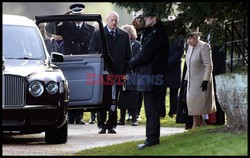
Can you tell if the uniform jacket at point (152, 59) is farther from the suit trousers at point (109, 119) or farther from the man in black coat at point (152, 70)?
the suit trousers at point (109, 119)

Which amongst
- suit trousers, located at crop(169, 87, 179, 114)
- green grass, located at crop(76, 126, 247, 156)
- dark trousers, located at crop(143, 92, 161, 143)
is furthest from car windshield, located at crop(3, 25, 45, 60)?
suit trousers, located at crop(169, 87, 179, 114)

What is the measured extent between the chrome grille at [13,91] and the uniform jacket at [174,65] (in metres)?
6.65

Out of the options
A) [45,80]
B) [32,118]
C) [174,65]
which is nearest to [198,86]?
[45,80]

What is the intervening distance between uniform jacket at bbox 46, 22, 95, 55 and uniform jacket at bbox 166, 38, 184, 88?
2581 mm

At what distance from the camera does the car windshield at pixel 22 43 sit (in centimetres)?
1644

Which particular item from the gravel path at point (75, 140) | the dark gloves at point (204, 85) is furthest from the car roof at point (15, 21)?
the dark gloves at point (204, 85)

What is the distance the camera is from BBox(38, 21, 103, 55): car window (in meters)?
18.2

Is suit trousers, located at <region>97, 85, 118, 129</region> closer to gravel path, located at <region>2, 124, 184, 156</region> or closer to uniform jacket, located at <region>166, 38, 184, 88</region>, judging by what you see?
gravel path, located at <region>2, 124, 184, 156</region>

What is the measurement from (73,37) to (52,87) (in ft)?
11.7

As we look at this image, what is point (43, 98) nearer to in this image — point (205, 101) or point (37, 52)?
point (37, 52)

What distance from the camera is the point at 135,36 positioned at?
2125cm

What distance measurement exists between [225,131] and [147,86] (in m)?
1.20

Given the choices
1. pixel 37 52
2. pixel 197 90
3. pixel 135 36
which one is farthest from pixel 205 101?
pixel 135 36

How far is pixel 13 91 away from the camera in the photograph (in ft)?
49.8
